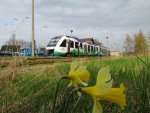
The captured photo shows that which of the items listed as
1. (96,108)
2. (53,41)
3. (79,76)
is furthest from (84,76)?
(53,41)

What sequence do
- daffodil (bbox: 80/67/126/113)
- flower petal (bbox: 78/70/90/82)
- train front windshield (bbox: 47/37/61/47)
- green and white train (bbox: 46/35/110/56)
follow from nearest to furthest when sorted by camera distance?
daffodil (bbox: 80/67/126/113) → flower petal (bbox: 78/70/90/82) → green and white train (bbox: 46/35/110/56) → train front windshield (bbox: 47/37/61/47)

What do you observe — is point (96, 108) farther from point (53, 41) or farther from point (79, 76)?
point (53, 41)

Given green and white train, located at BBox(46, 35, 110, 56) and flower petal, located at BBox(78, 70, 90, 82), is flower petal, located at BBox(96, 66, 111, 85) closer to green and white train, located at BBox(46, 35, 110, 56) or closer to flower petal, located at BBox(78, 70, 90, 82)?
flower petal, located at BBox(78, 70, 90, 82)

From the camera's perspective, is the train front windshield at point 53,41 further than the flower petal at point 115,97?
Yes

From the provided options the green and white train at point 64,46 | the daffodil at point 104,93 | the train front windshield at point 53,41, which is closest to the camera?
the daffodil at point 104,93

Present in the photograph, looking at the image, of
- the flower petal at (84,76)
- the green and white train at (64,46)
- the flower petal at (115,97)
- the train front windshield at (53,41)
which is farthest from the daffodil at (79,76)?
the train front windshield at (53,41)

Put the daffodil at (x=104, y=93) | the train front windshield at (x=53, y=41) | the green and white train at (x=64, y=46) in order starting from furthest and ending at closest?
the train front windshield at (x=53, y=41), the green and white train at (x=64, y=46), the daffodil at (x=104, y=93)

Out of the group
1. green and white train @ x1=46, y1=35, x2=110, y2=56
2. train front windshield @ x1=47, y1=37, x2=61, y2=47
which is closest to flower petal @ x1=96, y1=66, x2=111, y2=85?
green and white train @ x1=46, y1=35, x2=110, y2=56

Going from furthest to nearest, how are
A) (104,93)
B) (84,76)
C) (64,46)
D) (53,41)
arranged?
(53,41)
(64,46)
(84,76)
(104,93)

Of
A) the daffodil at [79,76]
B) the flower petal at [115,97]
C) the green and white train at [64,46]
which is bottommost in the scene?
the flower petal at [115,97]

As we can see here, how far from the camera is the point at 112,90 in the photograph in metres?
0.68

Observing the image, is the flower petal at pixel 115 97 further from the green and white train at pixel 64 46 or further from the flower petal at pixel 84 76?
the green and white train at pixel 64 46

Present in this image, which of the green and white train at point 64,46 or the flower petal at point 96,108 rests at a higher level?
the green and white train at point 64,46

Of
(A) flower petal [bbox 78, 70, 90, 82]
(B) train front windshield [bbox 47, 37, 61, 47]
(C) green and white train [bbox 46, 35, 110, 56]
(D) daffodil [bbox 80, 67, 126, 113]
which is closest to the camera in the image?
(D) daffodil [bbox 80, 67, 126, 113]
